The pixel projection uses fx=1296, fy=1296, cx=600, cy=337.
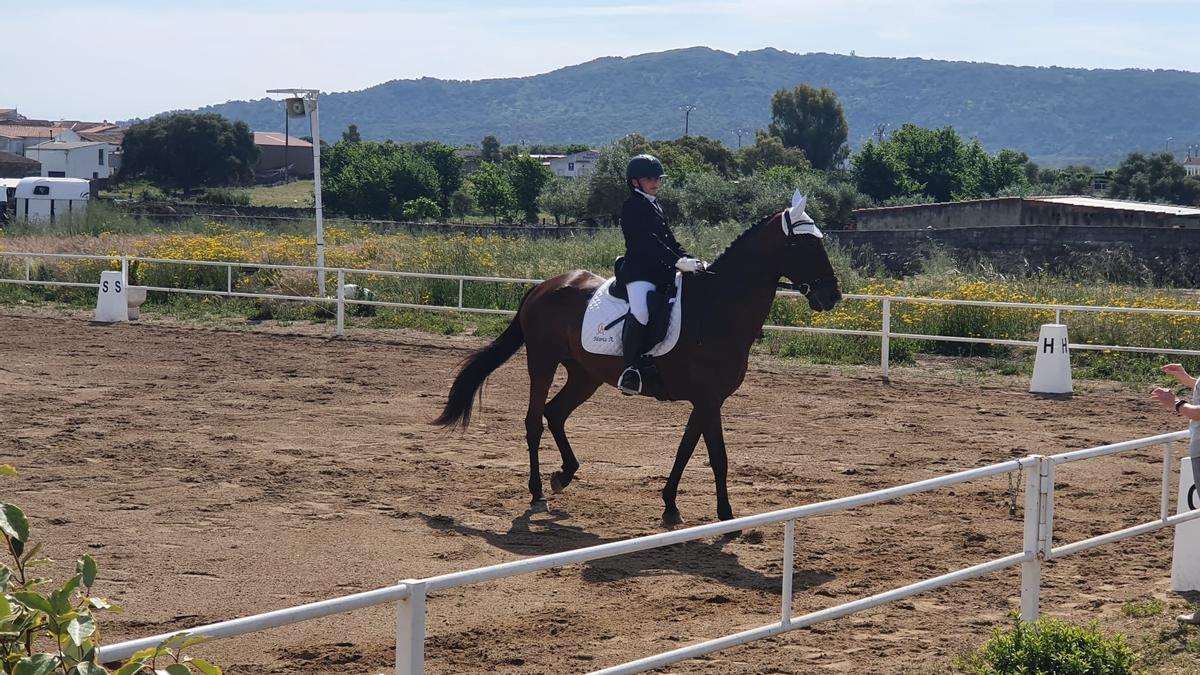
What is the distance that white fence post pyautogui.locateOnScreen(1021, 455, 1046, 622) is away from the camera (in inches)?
242

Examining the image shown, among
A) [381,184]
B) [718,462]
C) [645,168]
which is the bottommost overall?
[718,462]

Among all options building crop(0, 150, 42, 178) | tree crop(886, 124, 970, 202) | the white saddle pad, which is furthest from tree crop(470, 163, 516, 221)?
the white saddle pad

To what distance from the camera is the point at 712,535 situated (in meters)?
5.64

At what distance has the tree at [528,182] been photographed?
79250 millimetres

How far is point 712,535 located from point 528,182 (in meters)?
74.8

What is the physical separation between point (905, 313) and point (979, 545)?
10.6m

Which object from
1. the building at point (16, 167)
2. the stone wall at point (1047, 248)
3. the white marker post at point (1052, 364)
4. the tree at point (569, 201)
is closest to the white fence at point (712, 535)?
the white marker post at point (1052, 364)

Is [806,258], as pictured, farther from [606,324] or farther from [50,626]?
[50,626]

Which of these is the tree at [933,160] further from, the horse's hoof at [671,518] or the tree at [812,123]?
the horse's hoof at [671,518]

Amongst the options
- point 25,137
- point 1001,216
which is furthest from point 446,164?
point 25,137

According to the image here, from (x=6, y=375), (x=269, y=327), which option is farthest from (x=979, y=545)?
(x=269, y=327)

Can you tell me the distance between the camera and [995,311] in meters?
17.6

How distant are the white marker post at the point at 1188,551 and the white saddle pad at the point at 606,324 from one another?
343 centimetres

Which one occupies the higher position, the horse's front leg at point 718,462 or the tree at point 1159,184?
the tree at point 1159,184
